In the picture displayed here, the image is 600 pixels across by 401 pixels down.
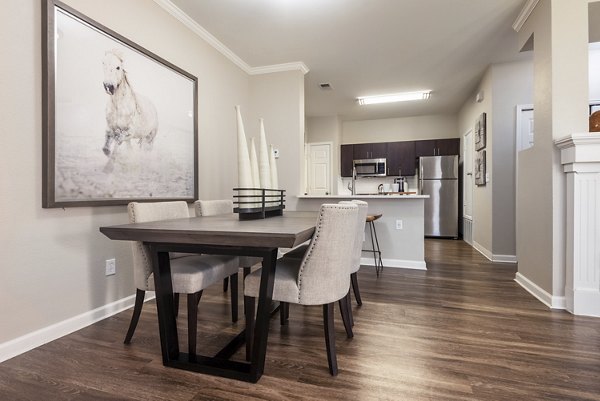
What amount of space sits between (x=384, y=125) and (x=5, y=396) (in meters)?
6.98

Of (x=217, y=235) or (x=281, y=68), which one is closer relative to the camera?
(x=217, y=235)

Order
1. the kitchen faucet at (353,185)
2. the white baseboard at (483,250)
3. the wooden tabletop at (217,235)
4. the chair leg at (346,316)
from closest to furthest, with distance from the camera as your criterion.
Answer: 1. the wooden tabletop at (217,235)
2. the chair leg at (346,316)
3. the white baseboard at (483,250)
4. the kitchen faucet at (353,185)

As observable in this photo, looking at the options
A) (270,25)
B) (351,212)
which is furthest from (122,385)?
(270,25)

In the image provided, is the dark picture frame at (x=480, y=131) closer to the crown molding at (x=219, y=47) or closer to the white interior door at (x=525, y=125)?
the white interior door at (x=525, y=125)

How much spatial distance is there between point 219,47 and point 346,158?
4.06 metres

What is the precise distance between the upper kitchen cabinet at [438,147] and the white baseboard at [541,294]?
3.77 metres

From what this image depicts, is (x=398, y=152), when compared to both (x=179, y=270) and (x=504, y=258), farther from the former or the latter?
(x=179, y=270)

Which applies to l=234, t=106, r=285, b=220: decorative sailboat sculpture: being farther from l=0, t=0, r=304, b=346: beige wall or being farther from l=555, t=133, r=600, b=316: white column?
l=555, t=133, r=600, b=316: white column

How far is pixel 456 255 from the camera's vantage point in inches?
183

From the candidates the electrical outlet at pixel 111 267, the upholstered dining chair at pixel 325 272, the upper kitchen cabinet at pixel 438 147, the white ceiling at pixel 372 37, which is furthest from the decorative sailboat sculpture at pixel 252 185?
the upper kitchen cabinet at pixel 438 147

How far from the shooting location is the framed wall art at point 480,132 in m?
4.45

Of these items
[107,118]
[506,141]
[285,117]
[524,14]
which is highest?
[524,14]

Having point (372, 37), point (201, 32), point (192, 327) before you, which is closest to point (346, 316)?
point (192, 327)

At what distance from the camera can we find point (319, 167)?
701 centimetres
